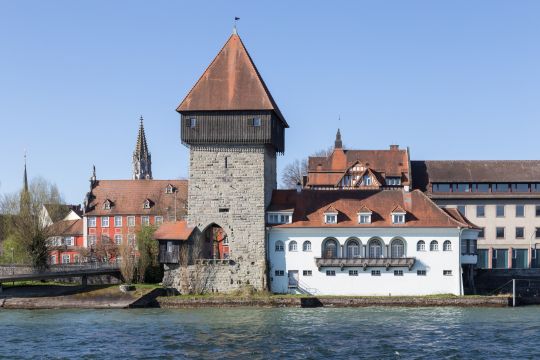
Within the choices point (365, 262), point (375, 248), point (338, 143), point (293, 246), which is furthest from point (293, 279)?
point (338, 143)

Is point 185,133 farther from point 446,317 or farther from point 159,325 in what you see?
point 446,317

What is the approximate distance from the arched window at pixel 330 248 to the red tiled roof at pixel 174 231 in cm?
941

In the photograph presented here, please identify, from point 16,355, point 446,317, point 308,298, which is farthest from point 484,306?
point 16,355

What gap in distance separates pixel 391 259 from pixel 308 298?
6.68m

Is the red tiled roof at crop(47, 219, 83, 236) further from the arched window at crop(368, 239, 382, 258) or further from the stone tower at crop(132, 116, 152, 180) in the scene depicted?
the arched window at crop(368, 239, 382, 258)

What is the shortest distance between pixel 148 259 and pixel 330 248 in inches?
551

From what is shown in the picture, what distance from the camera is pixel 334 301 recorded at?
57062mm

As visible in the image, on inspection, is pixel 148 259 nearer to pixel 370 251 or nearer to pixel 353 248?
pixel 353 248

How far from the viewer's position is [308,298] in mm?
56688

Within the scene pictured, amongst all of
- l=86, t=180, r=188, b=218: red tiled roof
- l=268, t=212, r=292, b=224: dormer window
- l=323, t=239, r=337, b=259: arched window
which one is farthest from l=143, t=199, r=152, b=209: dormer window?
l=323, t=239, r=337, b=259: arched window

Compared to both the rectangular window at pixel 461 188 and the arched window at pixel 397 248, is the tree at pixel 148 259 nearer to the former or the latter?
the arched window at pixel 397 248

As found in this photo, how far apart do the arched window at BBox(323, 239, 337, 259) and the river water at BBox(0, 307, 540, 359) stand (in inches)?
233

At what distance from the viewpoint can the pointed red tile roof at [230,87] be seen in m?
60.3

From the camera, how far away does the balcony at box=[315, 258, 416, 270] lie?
2318 inches
